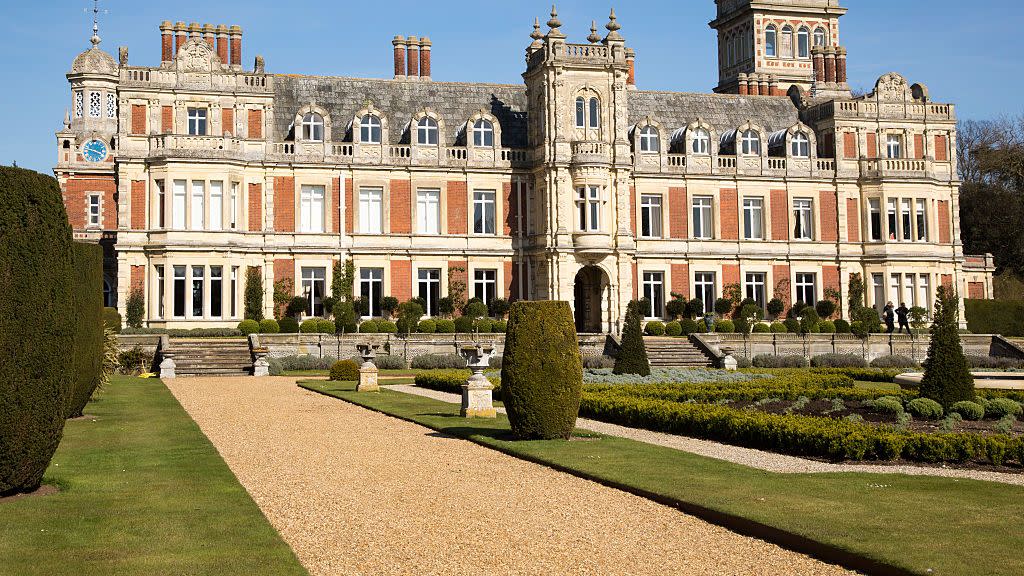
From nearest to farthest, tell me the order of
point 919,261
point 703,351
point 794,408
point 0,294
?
point 0,294
point 794,408
point 703,351
point 919,261

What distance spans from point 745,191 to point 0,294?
3849 cm

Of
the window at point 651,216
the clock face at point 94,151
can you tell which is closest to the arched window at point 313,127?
the window at point 651,216

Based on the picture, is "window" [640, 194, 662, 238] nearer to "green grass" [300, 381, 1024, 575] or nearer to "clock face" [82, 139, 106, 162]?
"clock face" [82, 139, 106, 162]

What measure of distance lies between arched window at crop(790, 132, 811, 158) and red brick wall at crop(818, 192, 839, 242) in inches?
76.4

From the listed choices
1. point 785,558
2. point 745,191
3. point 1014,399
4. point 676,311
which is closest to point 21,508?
point 785,558

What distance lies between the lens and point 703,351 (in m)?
38.6

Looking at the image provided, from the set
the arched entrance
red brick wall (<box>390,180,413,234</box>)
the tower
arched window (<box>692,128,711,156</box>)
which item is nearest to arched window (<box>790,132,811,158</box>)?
arched window (<box>692,128,711,156</box>)

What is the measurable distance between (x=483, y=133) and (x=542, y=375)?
28686mm

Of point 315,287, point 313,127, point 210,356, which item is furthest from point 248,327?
point 313,127

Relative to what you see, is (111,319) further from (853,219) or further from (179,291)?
(853,219)

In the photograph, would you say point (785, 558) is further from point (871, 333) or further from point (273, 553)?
point (871, 333)

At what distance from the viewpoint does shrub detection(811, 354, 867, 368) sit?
36562 mm

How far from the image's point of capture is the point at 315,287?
1628 inches

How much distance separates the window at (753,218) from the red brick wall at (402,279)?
1474 centimetres
